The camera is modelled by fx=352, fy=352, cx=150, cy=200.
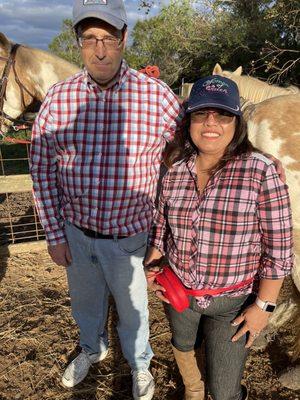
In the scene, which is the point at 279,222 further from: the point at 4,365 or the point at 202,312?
the point at 4,365

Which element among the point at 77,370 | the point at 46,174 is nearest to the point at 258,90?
the point at 46,174

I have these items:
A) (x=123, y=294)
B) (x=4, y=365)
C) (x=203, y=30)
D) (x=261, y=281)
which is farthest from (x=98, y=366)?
(x=203, y=30)

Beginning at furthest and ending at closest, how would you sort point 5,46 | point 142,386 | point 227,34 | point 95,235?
point 227,34
point 5,46
point 142,386
point 95,235

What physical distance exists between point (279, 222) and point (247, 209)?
0.49ft

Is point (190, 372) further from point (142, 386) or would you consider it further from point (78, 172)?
point (78, 172)

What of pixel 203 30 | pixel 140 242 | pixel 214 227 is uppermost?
pixel 203 30

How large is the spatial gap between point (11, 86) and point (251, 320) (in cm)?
300

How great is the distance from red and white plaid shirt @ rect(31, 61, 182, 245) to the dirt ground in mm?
1353

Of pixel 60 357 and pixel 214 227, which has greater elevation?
pixel 214 227

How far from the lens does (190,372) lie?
2.13 m

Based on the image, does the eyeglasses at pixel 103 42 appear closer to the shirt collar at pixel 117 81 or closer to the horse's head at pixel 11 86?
the shirt collar at pixel 117 81

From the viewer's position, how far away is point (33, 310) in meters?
3.50

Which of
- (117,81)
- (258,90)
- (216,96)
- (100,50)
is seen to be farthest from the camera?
(258,90)

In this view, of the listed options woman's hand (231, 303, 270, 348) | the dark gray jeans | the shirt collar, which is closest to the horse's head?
the shirt collar
